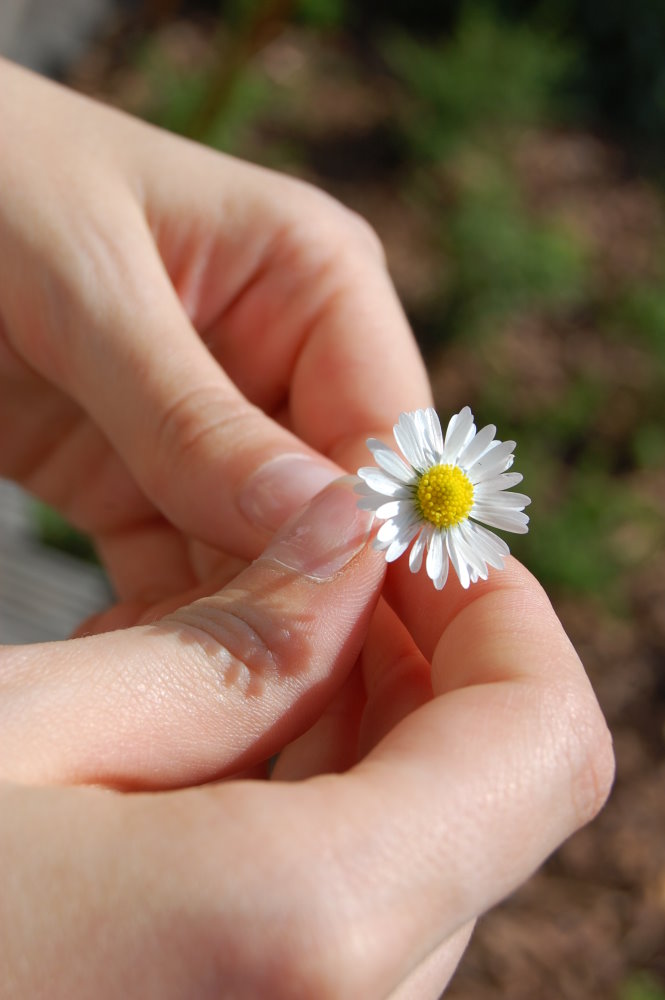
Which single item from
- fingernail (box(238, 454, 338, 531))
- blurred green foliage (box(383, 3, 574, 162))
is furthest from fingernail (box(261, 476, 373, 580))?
blurred green foliage (box(383, 3, 574, 162))

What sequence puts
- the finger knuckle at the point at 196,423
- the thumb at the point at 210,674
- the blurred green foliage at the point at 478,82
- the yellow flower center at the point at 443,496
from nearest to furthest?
1. the thumb at the point at 210,674
2. the yellow flower center at the point at 443,496
3. the finger knuckle at the point at 196,423
4. the blurred green foliage at the point at 478,82

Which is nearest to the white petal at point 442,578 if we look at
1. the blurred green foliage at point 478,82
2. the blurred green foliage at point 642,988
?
the blurred green foliage at point 642,988

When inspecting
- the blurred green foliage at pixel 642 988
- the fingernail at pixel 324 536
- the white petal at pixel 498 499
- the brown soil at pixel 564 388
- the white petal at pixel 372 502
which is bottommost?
the blurred green foliage at pixel 642 988

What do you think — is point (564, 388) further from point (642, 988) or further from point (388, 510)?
point (388, 510)

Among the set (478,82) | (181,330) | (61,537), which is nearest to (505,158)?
(478,82)

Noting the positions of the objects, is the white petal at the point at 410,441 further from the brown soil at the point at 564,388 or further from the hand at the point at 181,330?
the brown soil at the point at 564,388
